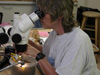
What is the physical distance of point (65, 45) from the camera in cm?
101

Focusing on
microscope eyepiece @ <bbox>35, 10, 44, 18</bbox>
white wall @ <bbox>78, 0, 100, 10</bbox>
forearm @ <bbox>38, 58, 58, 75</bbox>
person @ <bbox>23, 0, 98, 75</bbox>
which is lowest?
white wall @ <bbox>78, 0, 100, 10</bbox>

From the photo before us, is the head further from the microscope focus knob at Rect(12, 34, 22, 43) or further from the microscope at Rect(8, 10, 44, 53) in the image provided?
the microscope focus knob at Rect(12, 34, 22, 43)

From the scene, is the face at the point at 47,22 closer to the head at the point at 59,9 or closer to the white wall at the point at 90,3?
the head at the point at 59,9

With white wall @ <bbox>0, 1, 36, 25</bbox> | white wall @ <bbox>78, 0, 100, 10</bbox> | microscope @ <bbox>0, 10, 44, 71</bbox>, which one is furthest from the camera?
white wall @ <bbox>78, 0, 100, 10</bbox>

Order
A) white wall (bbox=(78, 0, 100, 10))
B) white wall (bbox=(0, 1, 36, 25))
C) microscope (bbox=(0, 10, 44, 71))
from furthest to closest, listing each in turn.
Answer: white wall (bbox=(78, 0, 100, 10)), white wall (bbox=(0, 1, 36, 25)), microscope (bbox=(0, 10, 44, 71))

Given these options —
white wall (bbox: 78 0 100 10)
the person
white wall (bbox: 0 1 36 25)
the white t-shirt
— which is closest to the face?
the person

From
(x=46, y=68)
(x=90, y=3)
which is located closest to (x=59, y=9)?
(x=46, y=68)

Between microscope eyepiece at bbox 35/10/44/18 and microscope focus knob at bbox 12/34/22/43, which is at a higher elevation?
microscope eyepiece at bbox 35/10/44/18

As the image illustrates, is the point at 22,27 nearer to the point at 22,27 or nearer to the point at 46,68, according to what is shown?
the point at 22,27

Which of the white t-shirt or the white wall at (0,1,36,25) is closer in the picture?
the white t-shirt

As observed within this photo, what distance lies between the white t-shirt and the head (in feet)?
0.26

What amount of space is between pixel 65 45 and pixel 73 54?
11 cm

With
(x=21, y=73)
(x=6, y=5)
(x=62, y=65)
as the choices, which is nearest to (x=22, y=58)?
(x=21, y=73)

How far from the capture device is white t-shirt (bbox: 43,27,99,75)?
0.91 metres
